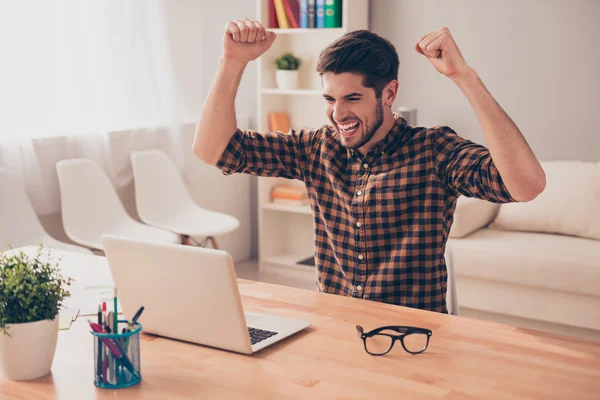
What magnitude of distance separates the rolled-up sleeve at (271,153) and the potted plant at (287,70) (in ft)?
8.17

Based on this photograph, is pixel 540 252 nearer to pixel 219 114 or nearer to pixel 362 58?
pixel 362 58

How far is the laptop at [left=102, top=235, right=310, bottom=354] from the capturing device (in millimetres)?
1363

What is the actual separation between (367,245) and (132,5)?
2656 millimetres

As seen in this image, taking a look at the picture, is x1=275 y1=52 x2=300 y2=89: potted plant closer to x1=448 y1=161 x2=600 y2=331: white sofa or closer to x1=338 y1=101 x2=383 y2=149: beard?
x1=448 y1=161 x2=600 y2=331: white sofa

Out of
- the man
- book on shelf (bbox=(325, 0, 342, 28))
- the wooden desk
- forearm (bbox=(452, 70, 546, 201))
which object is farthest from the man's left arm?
book on shelf (bbox=(325, 0, 342, 28))

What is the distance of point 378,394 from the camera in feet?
3.96

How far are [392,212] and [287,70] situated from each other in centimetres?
277

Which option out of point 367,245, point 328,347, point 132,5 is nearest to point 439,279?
point 367,245

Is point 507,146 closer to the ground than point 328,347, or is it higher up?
higher up

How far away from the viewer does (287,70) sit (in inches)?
181

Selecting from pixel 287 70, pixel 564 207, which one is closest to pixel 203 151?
pixel 564 207

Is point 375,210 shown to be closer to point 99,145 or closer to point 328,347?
point 328,347

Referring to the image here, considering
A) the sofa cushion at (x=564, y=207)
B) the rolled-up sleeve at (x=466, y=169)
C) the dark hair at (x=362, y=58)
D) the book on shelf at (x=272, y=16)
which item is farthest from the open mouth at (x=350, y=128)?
the book on shelf at (x=272, y=16)

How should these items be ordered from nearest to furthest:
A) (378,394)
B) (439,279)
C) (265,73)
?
(378,394) → (439,279) → (265,73)
